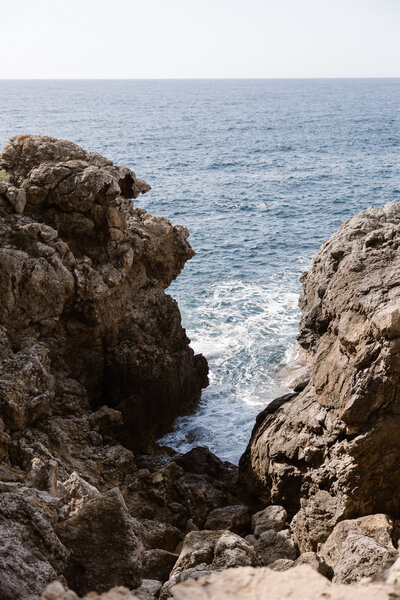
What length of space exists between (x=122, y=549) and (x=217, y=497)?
27.8ft

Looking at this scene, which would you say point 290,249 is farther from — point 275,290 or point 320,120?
point 320,120

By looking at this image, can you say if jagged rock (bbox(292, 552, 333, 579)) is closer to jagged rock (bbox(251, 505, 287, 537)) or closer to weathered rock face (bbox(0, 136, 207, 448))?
jagged rock (bbox(251, 505, 287, 537))

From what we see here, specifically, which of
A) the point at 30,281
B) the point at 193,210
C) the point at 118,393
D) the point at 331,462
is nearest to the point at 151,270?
the point at 118,393

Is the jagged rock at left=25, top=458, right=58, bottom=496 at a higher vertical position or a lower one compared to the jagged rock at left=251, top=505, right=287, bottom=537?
higher

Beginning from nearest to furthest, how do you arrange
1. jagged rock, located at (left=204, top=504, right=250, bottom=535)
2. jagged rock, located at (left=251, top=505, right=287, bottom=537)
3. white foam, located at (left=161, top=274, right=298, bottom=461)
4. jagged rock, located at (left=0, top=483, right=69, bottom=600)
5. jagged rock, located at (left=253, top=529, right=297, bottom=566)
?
jagged rock, located at (left=0, top=483, right=69, bottom=600) < jagged rock, located at (left=253, top=529, right=297, bottom=566) < jagged rock, located at (left=251, top=505, right=287, bottom=537) < jagged rock, located at (left=204, top=504, right=250, bottom=535) < white foam, located at (left=161, top=274, right=298, bottom=461)

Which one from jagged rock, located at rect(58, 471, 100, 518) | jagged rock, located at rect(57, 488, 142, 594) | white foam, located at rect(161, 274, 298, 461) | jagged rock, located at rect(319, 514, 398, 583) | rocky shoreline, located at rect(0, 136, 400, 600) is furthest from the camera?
white foam, located at rect(161, 274, 298, 461)

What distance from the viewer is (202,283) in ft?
120

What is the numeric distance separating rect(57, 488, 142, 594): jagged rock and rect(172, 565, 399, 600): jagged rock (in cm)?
427

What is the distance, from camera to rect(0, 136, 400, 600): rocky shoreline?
9078 mm

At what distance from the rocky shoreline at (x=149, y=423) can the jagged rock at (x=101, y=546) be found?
0.08 ft

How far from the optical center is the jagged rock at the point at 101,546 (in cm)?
878

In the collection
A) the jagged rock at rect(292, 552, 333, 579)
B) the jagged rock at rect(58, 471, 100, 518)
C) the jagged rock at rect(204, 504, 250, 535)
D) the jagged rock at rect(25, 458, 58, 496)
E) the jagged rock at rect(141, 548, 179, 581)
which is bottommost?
the jagged rock at rect(204, 504, 250, 535)

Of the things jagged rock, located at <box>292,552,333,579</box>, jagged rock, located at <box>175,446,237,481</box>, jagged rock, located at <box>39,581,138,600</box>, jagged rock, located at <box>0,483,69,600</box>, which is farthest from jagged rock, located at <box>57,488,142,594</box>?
jagged rock, located at <box>175,446,237,481</box>

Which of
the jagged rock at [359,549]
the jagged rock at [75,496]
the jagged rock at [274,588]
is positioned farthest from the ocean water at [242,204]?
the jagged rock at [274,588]
